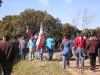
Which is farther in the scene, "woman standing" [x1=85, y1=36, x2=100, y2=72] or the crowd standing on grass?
"woman standing" [x1=85, y1=36, x2=100, y2=72]

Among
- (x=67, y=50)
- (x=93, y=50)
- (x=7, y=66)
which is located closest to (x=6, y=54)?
(x=7, y=66)

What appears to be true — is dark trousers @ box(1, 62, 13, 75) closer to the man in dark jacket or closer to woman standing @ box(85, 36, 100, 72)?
the man in dark jacket

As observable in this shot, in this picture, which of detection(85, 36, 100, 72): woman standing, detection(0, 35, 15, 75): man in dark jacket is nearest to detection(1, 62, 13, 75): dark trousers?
detection(0, 35, 15, 75): man in dark jacket

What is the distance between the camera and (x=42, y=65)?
15461mm

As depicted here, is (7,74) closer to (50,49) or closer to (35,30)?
(50,49)

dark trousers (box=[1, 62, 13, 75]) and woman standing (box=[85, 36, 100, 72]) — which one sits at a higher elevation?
woman standing (box=[85, 36, 100, 72])

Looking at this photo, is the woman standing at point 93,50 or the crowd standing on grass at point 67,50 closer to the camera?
the crowd standing on grass at point 67,50

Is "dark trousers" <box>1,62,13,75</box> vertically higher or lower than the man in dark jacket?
lower

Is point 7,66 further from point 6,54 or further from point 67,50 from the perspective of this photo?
point 67,50

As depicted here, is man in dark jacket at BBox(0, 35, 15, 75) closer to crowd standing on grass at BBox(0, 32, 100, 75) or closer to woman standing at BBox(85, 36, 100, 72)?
crowd standing on grass at BBox(0, 32, 100, 75)

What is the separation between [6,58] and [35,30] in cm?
3947

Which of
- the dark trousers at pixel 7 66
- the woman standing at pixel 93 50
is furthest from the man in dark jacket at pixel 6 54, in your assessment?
Result: the woman standing at pixel 93 50

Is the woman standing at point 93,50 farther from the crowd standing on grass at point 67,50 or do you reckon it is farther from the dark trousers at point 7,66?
the dark trousers at point 7,66

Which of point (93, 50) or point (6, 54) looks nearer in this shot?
point (6, 54)
